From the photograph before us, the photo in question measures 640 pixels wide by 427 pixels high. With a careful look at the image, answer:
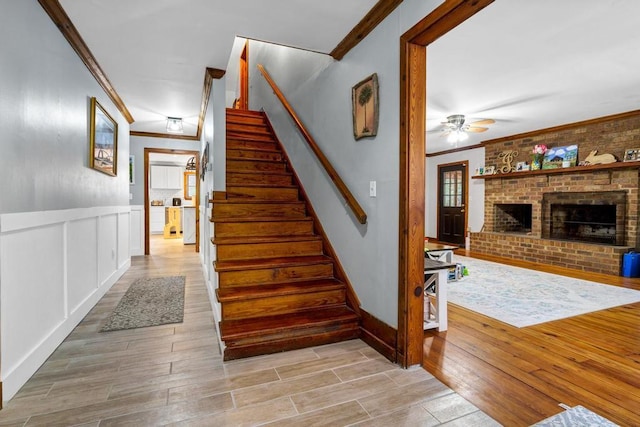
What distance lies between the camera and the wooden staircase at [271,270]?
2.37 meters

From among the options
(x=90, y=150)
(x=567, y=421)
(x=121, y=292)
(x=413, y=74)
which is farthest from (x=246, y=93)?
(x=567, y=421)

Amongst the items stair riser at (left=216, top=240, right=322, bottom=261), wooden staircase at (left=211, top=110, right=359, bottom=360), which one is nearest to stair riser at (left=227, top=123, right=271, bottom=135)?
wooden staircase at (left=211, top=110, right=359, bottom=360)

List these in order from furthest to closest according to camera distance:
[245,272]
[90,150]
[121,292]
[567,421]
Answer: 1. [121,292]
2. [90,150]
3. [245,272]
4. [567,421]

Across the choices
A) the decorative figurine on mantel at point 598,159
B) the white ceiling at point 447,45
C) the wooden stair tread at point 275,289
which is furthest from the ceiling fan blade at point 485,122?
the wooden stair tread at point 275,289

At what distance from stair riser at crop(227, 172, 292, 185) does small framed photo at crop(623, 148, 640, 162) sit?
4894mm

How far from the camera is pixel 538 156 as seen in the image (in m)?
6.07

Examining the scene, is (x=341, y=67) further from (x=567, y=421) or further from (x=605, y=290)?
(x=605, y=290)

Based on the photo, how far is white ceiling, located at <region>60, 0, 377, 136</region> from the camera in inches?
88.7

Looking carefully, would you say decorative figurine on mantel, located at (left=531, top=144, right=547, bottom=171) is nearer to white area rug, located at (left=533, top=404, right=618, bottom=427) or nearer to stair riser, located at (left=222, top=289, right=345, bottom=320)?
stair riser, located at (left=222, top=289, right=345, bottom=320)

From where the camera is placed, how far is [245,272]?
107 inches

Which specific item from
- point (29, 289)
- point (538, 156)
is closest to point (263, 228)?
point (29, 289)

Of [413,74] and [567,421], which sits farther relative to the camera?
[413,74]

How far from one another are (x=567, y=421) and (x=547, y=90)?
3.75 meters

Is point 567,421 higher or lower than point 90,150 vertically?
lower
